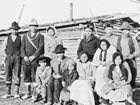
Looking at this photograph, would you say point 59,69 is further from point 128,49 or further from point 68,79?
point 128,49

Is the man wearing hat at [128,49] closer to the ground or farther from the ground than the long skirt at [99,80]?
farther from the ground

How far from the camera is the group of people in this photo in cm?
559

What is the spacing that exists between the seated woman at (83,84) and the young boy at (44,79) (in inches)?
24.2

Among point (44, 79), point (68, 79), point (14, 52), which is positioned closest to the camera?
point (68, 79)

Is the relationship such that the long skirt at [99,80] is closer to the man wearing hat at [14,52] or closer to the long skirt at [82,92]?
the long skirt at [82,92]

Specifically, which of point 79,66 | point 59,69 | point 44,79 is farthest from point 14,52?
point 79,66

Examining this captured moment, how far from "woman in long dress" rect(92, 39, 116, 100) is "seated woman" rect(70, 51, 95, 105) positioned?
0.15 m

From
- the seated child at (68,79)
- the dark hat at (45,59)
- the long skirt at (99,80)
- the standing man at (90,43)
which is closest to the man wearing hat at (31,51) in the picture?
the dark hat at (45,59)

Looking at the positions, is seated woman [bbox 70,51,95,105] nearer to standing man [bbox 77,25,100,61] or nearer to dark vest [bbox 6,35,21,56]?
standing man [bbox 77,25,100,61]

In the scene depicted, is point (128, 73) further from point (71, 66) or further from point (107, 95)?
point (71, 66)

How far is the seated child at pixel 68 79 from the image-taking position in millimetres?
6105

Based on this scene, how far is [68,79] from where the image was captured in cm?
612

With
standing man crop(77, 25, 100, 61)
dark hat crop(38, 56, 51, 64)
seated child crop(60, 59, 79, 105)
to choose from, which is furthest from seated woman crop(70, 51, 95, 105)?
dark hat crop(38, 56, 51, 64)

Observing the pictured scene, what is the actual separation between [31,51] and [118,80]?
238 cm
